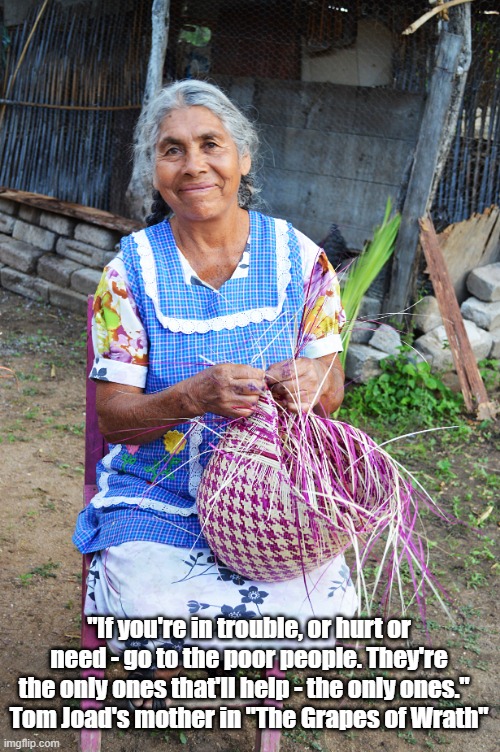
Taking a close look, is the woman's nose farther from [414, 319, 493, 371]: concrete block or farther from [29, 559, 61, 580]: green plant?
[414, 319, 493, 371]: concrete block

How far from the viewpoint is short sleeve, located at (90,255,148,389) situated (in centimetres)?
202

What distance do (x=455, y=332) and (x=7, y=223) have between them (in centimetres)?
434

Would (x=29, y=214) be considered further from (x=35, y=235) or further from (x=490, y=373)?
(x=490, y=373)

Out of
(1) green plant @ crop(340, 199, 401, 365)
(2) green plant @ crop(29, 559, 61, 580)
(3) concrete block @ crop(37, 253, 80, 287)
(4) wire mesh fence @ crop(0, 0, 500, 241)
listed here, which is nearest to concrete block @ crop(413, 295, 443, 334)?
(1) green plant @ crop(340, 199, 401, 365)

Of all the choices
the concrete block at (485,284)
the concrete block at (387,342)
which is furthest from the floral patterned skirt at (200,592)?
the concrete block at (485,284)

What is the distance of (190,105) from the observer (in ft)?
6.88

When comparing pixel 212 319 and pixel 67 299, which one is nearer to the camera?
pixel 212 319

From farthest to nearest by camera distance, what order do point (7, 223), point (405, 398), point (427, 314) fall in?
point (7, 223), point (427, 314), point (405, 398)

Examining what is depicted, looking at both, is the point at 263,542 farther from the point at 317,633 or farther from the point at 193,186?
the point at 193,186

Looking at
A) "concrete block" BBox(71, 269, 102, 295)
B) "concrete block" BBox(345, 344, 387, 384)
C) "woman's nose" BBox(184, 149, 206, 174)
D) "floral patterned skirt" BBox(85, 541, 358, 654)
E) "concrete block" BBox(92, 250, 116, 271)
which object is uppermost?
"woman's nose" BBox(184, 149, 206, 174)

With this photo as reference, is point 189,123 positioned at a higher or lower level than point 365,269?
higher

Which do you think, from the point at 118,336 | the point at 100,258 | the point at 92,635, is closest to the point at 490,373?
the point at 100,258

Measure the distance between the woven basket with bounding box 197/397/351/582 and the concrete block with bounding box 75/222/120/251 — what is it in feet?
15.4

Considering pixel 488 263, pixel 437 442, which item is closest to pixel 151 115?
pixel 437 442
